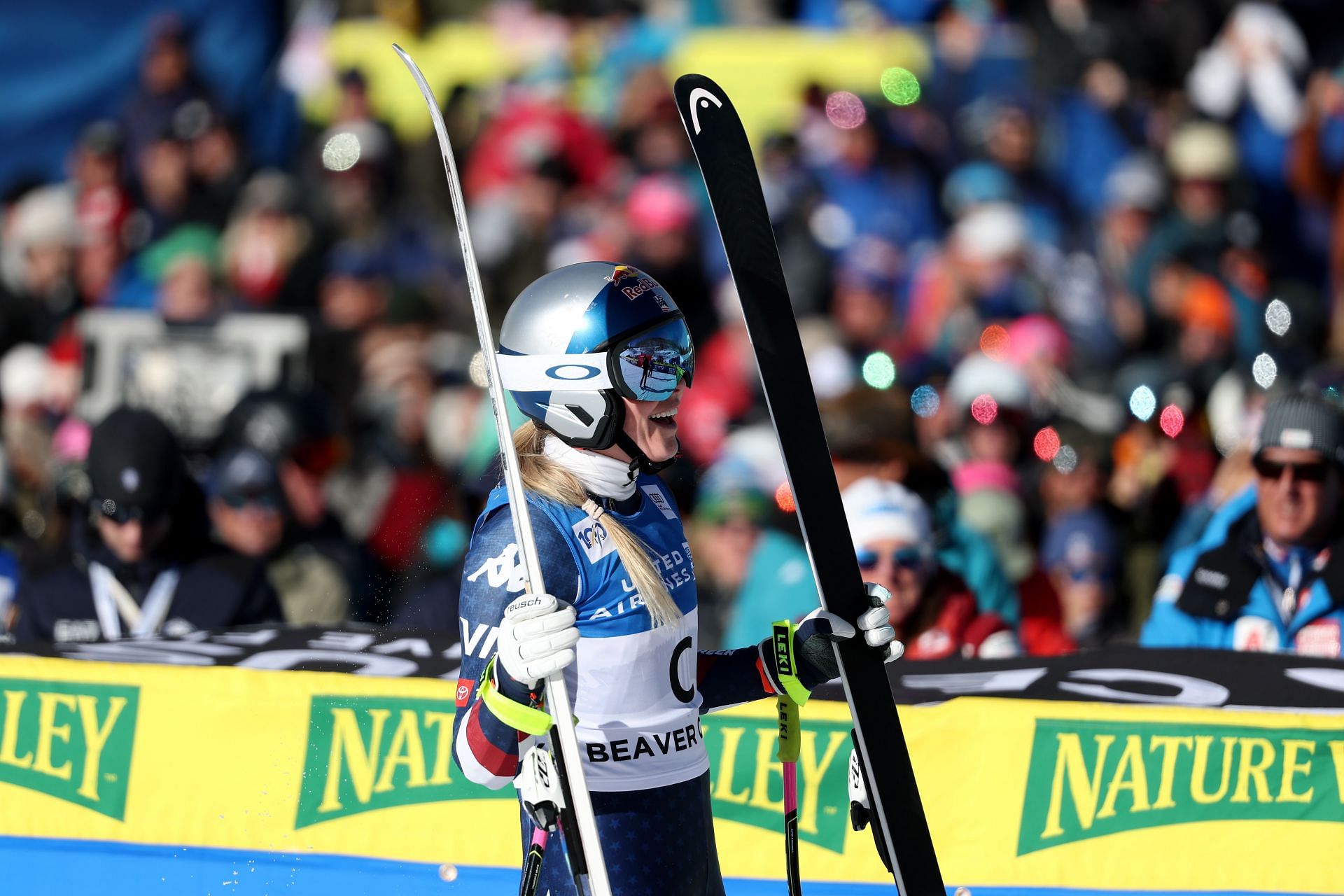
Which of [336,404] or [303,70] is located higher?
[303,70]

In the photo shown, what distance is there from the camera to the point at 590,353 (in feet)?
11.5

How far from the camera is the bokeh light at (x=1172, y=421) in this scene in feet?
25.4

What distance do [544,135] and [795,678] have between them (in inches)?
307

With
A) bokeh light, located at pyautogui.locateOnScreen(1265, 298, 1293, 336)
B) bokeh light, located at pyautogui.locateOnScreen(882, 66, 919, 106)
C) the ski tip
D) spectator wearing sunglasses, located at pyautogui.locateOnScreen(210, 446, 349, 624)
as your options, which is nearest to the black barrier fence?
spectator wearing sunglasses, located at pyautogui.locateOnScreen(210, 446, 349, 624)

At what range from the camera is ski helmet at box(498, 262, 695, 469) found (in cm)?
353

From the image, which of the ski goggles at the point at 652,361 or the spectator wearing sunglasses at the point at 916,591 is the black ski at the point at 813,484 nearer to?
the ski goggles at the point at 652,361

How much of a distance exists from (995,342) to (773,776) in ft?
14.4

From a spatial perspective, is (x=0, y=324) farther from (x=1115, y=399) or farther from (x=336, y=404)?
(x=1115, y=399)

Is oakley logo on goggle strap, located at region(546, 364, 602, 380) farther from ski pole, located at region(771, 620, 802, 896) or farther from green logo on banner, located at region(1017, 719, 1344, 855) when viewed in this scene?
green logo on banner, located at region(1017, 719, 1344, 855)

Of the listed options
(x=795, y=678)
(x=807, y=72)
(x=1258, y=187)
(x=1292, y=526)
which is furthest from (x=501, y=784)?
(x=807, y=72)

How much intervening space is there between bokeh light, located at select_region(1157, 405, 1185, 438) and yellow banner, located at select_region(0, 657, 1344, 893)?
319 centimetres

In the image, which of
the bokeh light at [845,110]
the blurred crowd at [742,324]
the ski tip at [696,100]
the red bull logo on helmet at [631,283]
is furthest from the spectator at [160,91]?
the red bull logo on helmet at [631,283]

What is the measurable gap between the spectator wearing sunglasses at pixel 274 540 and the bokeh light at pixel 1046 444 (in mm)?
3050

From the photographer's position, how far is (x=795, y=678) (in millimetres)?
3686
